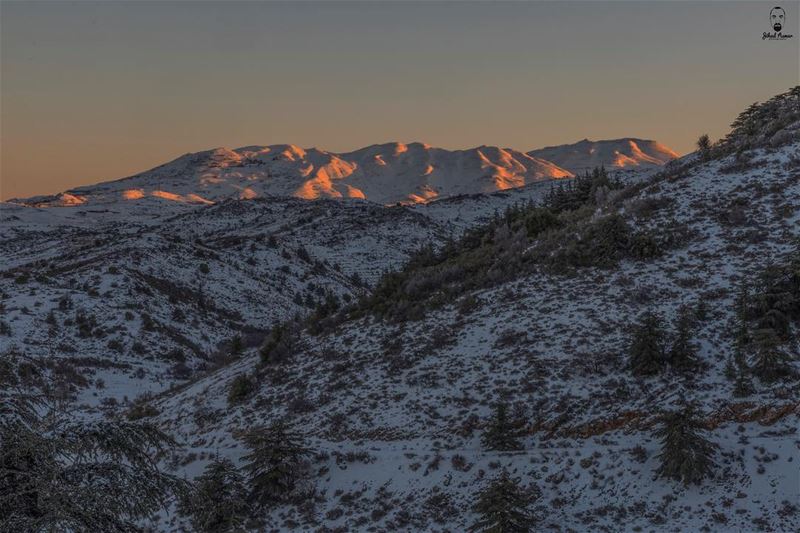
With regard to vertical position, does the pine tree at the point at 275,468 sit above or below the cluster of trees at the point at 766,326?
below

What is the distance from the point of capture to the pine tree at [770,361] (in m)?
16.1

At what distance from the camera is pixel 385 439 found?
1798 cm

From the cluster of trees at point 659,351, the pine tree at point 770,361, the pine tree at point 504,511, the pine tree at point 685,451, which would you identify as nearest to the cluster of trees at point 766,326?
the pine tree at point 770,361

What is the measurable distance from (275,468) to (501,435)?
5757 mm

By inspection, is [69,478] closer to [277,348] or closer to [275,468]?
[275,468]

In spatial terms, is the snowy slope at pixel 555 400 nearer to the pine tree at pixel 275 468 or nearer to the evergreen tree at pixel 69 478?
the pine tree at pixel 275 468

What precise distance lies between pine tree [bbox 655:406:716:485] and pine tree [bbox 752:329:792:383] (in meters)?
3.10

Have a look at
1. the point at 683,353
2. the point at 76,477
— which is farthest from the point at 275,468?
the point at 683,353

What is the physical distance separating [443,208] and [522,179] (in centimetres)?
8844

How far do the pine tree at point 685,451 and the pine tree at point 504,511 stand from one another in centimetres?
309

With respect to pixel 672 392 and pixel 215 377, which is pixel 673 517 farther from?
pixel 215 377

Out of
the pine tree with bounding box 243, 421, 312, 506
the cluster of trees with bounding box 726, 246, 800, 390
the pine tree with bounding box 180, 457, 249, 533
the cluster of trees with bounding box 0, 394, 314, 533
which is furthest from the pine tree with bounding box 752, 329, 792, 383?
the cluster of trees with bounding box 0, 394, 314, 533

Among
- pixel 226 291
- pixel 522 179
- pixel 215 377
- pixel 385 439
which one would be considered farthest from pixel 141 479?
pixel 522 179

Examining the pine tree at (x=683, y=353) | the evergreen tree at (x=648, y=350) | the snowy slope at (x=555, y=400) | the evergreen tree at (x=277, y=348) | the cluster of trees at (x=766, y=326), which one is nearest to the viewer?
the snowy slope at (x=555, y=400)
